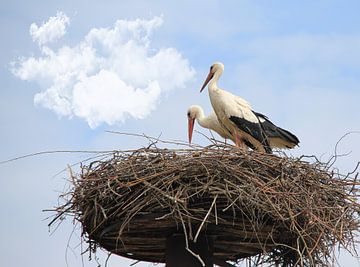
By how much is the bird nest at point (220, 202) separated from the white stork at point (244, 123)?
204 cm

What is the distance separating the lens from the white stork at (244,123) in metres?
7.34

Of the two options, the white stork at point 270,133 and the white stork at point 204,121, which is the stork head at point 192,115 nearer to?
the white stork at point 204,121

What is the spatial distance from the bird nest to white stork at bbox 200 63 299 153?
2038 millimetres

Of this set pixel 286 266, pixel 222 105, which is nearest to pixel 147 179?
pixel 286 266

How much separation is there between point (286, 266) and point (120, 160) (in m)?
1.37

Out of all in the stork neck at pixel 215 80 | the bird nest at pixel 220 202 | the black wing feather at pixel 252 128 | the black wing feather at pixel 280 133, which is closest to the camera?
the bird nest at pixel 220 202

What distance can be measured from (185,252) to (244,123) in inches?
99.2

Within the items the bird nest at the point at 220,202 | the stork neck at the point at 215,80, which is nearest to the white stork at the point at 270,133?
the stork neck at the point at 215,80

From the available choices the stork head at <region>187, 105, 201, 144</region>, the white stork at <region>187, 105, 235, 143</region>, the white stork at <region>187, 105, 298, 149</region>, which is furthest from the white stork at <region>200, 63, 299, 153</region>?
the stork head at <region>187, 105, 201, 144</region>

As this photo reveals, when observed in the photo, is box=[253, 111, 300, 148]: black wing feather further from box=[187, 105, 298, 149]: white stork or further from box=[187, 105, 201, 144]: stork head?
box=[187, 105, 201, 144]: stork head

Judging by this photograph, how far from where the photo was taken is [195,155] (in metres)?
4.93

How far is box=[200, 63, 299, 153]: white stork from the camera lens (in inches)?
289

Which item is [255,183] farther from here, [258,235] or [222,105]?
[222,105]

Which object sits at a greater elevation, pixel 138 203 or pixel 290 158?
pixel 290 158
